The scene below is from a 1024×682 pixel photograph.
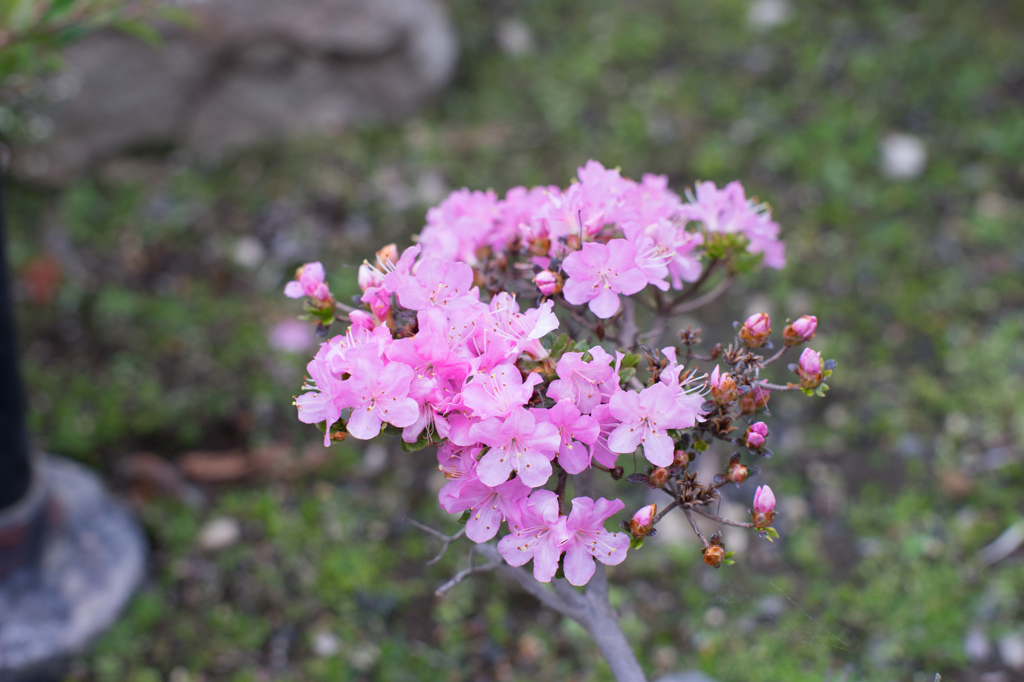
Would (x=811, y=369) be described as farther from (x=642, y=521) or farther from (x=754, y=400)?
(x=642, y=521)

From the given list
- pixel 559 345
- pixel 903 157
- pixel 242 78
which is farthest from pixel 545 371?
pixel 242 78

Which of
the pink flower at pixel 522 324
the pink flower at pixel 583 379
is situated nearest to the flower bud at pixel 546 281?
the pink flower at pixel 522 324

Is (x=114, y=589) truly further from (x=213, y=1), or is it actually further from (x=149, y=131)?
(x=213, y=1)

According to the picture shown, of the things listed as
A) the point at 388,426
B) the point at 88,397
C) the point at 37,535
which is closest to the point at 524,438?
the point at 388,426

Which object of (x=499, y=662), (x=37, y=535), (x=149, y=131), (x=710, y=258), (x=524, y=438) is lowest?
(x=499, y=662)

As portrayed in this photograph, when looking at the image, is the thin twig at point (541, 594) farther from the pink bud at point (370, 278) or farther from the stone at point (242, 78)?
the stone at point (242, 78)

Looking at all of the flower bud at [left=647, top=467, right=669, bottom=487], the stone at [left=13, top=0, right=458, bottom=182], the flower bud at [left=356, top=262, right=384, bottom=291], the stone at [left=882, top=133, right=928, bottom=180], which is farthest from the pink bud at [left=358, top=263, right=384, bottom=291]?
the stone at [left=882, top=133, right=928, bottom=180]

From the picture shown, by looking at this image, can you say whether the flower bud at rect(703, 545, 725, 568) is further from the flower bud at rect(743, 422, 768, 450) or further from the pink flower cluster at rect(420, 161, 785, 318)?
the pink flower cluster at rect(420, 161, 785, 318)
